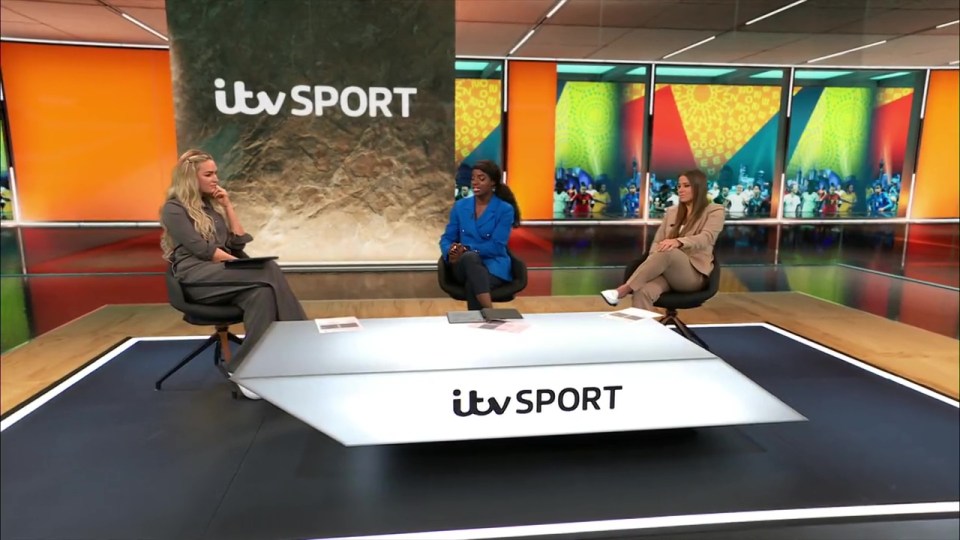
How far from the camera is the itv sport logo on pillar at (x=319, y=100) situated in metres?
4.62

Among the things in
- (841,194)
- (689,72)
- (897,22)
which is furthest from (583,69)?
(841,194)

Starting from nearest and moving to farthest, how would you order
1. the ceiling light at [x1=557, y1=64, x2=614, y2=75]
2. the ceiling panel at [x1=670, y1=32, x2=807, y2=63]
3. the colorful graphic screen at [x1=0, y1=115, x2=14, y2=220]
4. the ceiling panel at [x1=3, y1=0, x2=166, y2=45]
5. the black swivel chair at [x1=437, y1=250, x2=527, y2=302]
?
the black swivel chair at [x1=437, y1=250, x2=527, y2=302] < the ceiling panel at [x1=670, y1=32, x2=807, y2=63] < the ceiling light at [x1=557, y1=64, x2=614, y2=75] < the ceiling panel at [x1=3, y1=0, x2=166, y2=45] < the colorful graphic screen at [x1=0, y1=115, x2=14, y2=220]

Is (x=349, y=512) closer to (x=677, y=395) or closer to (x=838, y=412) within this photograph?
(x=677, y=395)

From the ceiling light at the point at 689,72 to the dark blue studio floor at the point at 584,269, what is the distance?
5.02 feet

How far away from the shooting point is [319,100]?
472 cm

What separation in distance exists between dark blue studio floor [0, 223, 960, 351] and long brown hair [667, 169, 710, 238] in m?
1.83

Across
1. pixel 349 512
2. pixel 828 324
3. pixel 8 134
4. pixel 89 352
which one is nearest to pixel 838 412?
pixel 828 324

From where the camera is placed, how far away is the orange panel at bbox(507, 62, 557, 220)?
232 inches

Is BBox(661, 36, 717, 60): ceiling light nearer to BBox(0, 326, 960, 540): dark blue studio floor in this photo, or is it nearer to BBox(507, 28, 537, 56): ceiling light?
BBox(507, 28, 537, 56): ceiling light

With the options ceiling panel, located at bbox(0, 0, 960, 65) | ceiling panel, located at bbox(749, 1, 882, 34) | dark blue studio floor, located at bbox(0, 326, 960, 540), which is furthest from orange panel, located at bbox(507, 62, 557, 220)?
dark blue studio floor, located at bbox(0, 326, 960, 540)

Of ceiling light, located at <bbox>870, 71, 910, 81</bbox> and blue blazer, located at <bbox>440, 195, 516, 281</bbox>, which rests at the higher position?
ceiling light, located at <bbox>870, 71, 910, 81</bbox>

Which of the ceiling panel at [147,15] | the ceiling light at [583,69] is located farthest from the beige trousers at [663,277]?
the ceiling panel at [147,15]

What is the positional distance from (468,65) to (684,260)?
289cm

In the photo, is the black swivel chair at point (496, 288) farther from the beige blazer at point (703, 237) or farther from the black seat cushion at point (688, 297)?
the beige blazer at point (703, 237)
